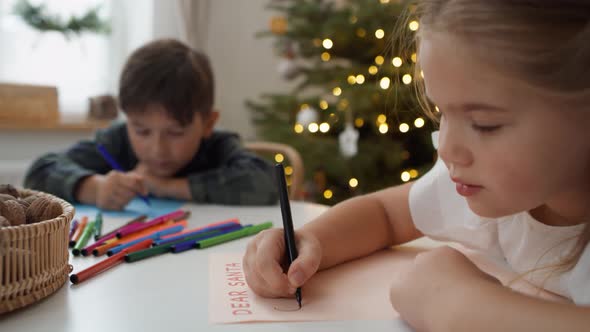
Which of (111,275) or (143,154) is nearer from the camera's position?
(111,275)

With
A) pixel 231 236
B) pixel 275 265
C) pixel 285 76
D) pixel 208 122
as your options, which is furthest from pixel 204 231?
pixel 285 76

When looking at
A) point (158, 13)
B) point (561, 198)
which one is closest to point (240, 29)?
point (158, 13)

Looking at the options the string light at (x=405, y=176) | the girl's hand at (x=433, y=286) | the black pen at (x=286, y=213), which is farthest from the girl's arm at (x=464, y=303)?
the string light at (x=405, y=176)

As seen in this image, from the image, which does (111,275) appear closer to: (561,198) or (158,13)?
(561,198)

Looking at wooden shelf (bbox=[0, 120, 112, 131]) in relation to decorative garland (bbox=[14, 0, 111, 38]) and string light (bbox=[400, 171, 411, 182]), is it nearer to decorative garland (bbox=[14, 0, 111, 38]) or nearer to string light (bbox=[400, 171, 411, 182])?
decorative garland (bbox=[14, 0, 111, 38])

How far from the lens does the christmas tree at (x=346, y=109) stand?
205 cm

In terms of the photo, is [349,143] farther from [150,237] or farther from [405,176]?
[150,237]

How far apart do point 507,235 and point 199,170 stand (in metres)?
0.86

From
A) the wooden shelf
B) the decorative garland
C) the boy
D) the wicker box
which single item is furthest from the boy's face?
the decorative garland

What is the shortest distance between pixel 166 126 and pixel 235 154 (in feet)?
0.65

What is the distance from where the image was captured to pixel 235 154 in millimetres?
1260

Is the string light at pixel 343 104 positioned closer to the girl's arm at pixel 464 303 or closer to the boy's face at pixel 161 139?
the boy's face at pixel 161 139

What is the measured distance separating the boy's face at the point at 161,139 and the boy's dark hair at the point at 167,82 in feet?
0.05

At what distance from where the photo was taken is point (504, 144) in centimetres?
39
